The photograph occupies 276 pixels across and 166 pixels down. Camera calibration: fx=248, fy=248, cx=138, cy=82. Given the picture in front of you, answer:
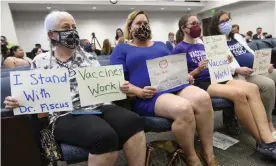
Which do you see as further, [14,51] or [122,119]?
[14,51]

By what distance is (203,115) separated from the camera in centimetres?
150

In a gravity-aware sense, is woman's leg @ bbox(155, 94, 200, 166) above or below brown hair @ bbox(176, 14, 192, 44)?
below

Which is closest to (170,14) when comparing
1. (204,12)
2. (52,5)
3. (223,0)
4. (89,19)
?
(204,12)

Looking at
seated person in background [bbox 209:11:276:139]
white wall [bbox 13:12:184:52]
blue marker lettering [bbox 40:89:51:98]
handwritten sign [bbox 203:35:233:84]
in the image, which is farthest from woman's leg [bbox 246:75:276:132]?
white wall [bbox 13:12:184:52]

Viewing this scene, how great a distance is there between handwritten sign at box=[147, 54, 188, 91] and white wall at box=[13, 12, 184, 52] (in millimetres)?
8218

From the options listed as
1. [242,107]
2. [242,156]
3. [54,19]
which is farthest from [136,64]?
[242,156]

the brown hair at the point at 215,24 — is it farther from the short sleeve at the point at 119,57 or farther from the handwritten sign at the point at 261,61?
the short sleeve at the point at 119,57

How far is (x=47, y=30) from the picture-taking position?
1.42 meters

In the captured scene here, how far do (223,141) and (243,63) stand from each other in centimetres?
72

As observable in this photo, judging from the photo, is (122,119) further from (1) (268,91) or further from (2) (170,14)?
(2) (170,14)

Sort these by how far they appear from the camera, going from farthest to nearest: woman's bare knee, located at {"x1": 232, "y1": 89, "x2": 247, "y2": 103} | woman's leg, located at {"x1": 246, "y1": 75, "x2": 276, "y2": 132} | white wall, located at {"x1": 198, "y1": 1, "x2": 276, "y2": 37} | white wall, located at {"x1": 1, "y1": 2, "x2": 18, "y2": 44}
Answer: white wall, located at {"x1": 198, "y1": 1, "x2": 276, "y2": 37} → white wall, located at {"x1": 1, "y1": 2, "x2": 18, "y2": 44} → woman's leg, located at {"x1": 246, "y1": 75, "x2": 276, "y2": 132} → woman's bare knee, located at {"x1": 232, "y1": 89, "x2": 247, "y2": 103}

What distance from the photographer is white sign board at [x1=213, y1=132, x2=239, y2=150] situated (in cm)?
197

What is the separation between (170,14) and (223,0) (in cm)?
283

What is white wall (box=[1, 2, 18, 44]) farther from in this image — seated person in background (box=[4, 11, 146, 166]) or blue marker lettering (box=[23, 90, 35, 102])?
blue marker lettering (box=[23, 90, 35, 102])
